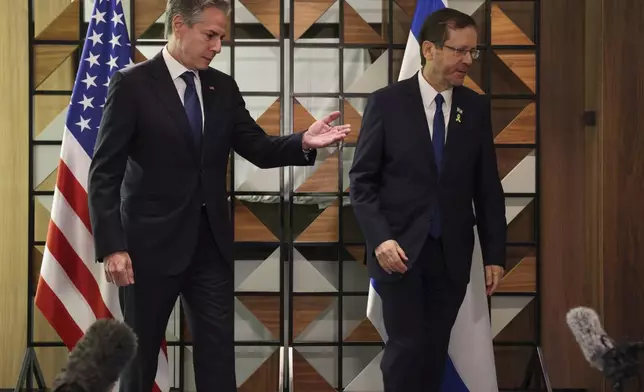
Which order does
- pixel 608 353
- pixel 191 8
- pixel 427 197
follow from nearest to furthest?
pixel 608 353, pixel 191 8, pixel 427 197

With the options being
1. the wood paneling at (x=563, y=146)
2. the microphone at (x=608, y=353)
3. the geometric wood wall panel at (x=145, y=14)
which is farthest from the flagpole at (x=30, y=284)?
the microphone at (x=608, y=353)

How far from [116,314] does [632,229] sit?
2303mm

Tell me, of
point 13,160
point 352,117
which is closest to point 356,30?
point 352,117

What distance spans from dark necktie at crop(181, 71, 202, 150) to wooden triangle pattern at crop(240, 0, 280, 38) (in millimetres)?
1241

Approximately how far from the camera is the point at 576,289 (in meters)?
4.11

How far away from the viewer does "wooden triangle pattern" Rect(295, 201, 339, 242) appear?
3.97 m

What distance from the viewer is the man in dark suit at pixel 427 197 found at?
2908 mm

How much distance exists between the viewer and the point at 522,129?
3.98m

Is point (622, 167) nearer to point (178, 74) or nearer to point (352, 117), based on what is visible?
point (352, 117)

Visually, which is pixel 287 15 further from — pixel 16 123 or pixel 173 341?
pixel 173 341

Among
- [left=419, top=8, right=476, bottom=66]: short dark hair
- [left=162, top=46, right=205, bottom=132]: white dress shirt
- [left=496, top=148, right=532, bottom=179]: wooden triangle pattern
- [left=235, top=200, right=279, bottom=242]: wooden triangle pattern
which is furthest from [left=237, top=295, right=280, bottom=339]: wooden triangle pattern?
[left=419, top=8, right=476, bottom=66]: short dark hair

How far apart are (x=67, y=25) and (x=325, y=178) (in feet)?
4.55

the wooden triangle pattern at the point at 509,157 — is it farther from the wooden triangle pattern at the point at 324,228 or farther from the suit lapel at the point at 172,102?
the suit lapel at the point at 172,102

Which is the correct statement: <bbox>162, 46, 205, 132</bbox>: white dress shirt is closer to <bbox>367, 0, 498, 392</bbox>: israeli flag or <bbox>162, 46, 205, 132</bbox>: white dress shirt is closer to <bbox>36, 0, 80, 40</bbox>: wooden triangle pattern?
<bbox>367, 0, 498, 392</bbox>: israeli flag
